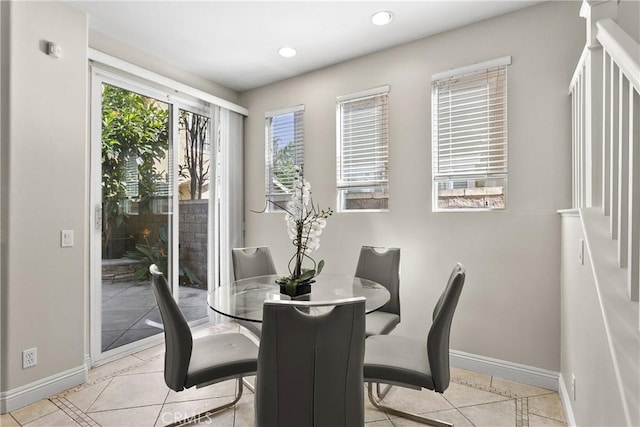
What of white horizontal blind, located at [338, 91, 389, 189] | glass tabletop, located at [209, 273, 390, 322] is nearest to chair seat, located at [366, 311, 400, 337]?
glass tabletop, located at [209, 273, 390, 322]

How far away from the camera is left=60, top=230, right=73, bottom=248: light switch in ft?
8.33

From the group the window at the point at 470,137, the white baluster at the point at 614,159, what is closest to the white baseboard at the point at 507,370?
the window at the point at 470,137

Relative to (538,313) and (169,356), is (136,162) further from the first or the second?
(538,313)

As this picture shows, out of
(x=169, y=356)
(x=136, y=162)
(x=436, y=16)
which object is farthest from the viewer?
(x=136, y=162)

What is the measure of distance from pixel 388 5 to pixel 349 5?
11.6 inches

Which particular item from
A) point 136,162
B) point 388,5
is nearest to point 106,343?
point 136,162

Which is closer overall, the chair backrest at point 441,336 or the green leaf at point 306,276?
the chair backrest at point 441,336

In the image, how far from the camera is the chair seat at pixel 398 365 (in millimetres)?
1756

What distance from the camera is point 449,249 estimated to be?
2896mm

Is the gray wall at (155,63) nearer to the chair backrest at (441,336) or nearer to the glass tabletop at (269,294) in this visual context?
the glass tabletop at (269,294)

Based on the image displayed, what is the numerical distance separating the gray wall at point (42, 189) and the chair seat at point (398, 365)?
2.29 metres

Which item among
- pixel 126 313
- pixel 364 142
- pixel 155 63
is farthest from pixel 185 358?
pixel 155 63

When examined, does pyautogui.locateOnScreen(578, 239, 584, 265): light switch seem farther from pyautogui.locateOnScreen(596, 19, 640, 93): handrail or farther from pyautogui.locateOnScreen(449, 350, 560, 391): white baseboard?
pyautogui.locateOnScreen(449, 350, 560, 391): white baseboard

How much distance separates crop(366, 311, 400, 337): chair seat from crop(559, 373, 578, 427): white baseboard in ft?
3.72
